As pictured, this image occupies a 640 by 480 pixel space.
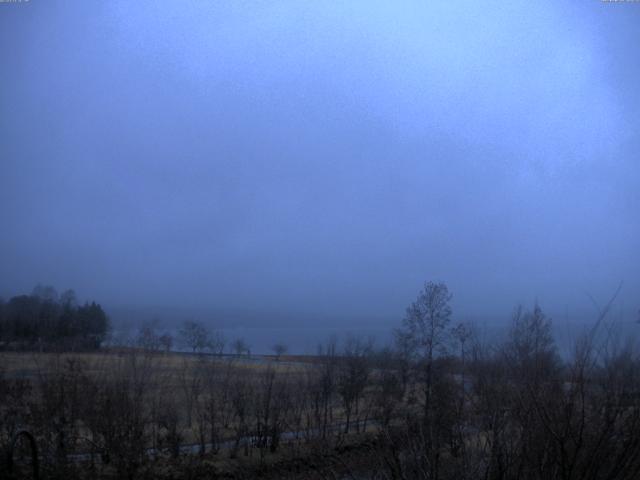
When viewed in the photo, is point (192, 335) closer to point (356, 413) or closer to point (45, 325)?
point (45, 325)

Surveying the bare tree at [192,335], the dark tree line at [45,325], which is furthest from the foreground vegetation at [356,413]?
the bare tree at [192,335]

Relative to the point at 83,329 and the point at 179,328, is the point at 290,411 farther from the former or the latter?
the point at 179,328

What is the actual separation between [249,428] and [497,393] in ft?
65.8

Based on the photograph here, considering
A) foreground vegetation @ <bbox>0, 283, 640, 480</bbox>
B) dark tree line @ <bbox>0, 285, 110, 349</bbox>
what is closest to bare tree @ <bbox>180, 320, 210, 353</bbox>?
dark tree line @ <bbox>0, 285, 110, 349</bbox>

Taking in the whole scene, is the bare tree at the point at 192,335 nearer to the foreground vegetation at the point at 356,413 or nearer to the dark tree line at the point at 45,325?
the dark tree line at the point at 45,325

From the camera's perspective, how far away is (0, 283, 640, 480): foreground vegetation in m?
6.15

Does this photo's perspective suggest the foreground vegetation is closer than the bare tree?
Yes

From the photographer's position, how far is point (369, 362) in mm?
38688

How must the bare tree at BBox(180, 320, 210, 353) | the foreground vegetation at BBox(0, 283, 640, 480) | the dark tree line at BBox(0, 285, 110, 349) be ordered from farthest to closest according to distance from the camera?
the bare tree at BBox(180, 320, 210, 353) → the dark tree line at BBox(0, 285, 110, 349) → the foreground vegetation at BBox(0, 283, 640, 480)

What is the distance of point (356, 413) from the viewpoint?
32.8m

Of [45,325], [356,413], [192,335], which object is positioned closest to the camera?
[356,413]

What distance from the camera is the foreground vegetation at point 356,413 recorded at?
615 cm

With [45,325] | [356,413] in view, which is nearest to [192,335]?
[45,325]

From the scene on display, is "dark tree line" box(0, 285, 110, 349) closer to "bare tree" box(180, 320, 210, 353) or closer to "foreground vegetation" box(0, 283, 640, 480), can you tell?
"foreground vegetation" box(0, 283, 640, 480)
